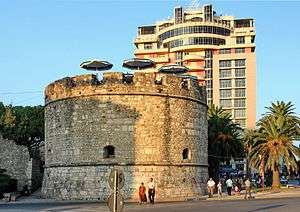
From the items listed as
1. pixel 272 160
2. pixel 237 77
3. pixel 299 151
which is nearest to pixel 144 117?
pixel 272 160

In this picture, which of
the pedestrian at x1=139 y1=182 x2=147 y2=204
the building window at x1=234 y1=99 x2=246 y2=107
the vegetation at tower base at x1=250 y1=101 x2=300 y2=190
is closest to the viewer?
the pedestrian at x1=139 y1=182 x2=147 y2=204

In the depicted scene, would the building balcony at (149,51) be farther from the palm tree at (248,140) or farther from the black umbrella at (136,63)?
the black umbrella at (136,63)

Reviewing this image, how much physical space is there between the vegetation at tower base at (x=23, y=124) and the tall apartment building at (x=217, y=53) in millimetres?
58838

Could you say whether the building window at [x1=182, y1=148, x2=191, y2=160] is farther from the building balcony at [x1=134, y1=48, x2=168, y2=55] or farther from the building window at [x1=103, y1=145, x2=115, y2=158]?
the building balcony at [x1=134, y1=48, x2=168, y2=55]

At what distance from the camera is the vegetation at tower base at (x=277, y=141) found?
124ft

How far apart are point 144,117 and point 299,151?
15333 millimetres

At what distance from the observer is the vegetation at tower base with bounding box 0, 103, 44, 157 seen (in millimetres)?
46562

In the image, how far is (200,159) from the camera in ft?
103

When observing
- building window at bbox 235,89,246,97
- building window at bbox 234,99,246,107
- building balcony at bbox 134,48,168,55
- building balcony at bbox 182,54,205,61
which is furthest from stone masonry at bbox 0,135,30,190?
building balcony at bbox 134,48,168,55

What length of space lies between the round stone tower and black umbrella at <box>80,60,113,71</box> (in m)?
2.79

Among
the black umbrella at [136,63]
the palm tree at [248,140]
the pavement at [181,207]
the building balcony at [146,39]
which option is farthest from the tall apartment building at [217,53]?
the pavement at [181,207]

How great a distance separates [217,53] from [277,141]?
72823 millimetres

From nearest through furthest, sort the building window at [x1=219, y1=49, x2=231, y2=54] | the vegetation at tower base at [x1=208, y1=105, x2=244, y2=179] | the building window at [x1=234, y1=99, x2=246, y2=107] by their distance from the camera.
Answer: the vegetation at tower base at [x1=208, y1=105, x2=244, y2=179] → the building window at [x1=234, y1=99, x2=246, y2=107] → the building window at [x1=219, y1=49, x2=231, y2=54]

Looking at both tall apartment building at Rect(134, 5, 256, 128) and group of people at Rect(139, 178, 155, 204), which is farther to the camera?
tall apartment building at Rect(134, 5, 256, 128)
